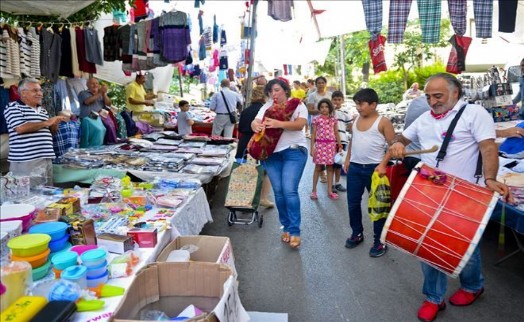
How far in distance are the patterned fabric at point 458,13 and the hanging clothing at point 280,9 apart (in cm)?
281

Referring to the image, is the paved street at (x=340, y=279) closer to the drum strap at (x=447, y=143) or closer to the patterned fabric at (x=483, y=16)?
the drum strap at (x=447, y=143)

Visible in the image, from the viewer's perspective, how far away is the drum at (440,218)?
2.24m

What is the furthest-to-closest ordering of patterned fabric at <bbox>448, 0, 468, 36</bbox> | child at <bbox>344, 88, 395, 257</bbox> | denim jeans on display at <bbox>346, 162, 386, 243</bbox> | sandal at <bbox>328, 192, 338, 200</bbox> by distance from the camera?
sandal at <bbox>328, 192, 338, 200</bbox> < patterned fabric at <bbox>448, 0, 468, 36</bbox> < denim jeans on display at <bbox>346, 162, 386, 243</bbox> < child at <bbox>344, 88, 395, 257</bbox>

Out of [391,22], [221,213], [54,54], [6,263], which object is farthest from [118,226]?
[391,22]

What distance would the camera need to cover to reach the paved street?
2963mm

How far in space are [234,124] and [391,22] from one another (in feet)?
13.2

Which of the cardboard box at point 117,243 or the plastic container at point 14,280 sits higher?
the plastic container at point 14,280

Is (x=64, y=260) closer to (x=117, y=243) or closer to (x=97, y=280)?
(x=97, y=280)

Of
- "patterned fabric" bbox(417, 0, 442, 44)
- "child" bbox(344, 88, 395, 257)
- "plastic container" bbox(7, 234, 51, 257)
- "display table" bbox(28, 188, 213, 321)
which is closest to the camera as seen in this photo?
"display table" bbox(28, 188, 213, 321)

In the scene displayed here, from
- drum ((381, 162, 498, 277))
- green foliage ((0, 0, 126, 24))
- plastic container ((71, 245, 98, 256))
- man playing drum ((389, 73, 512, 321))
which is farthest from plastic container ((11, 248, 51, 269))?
green foliage ((0, 0, 126, 24))

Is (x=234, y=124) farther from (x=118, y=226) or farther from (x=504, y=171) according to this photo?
(x=118, y=226)

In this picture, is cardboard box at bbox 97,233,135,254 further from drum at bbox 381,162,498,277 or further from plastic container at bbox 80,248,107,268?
drum at bbox 381,162,498,277

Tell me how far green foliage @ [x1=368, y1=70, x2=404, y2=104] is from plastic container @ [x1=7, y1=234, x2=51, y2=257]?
16403mm

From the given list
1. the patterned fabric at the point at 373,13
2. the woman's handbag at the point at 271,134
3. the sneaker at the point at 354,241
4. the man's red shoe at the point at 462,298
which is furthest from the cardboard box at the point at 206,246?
the patterned fabric at the point at 373,13
